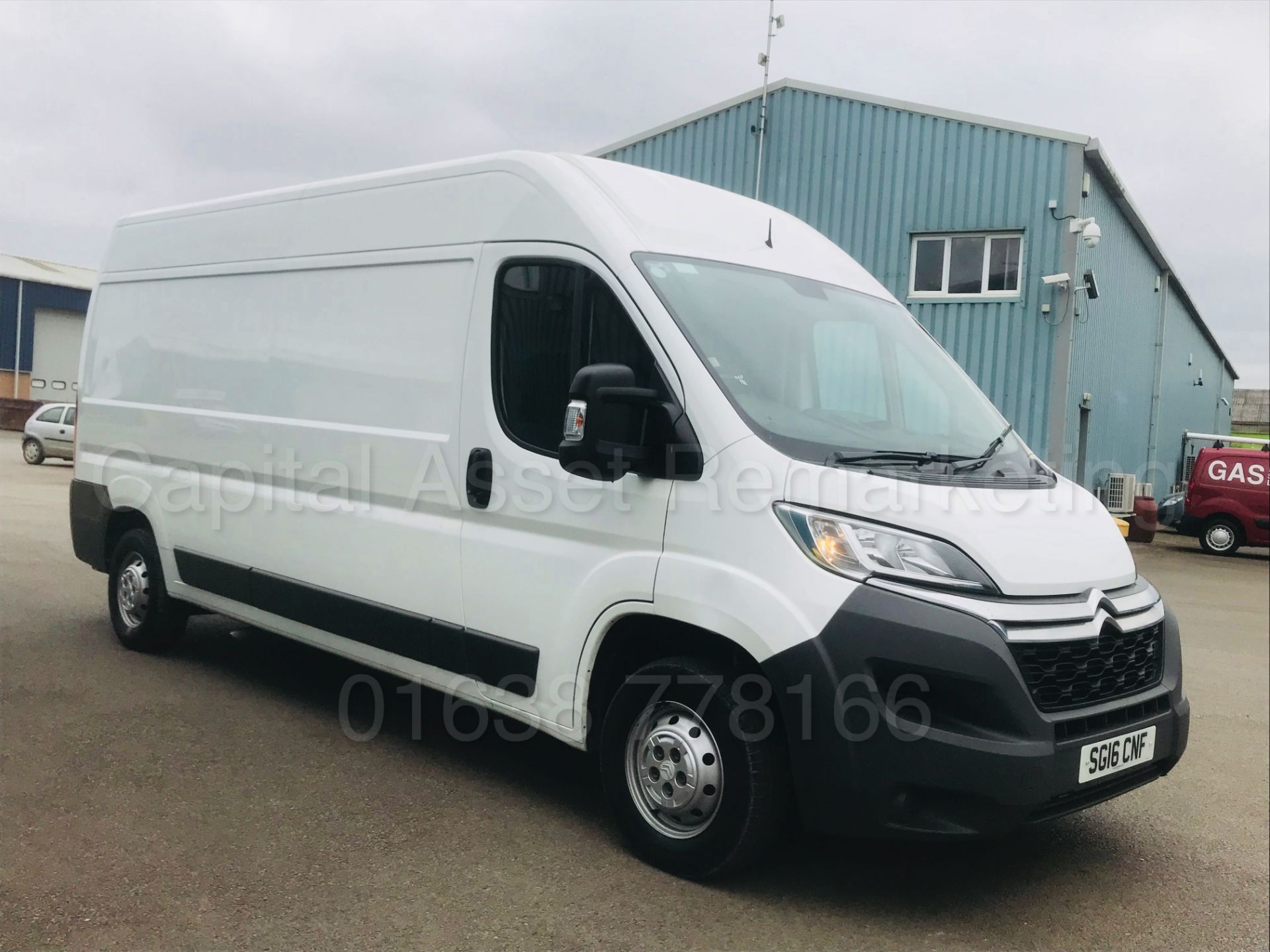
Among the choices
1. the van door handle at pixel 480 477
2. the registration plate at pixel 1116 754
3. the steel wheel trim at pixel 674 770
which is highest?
the van door handle at pixel 480 477

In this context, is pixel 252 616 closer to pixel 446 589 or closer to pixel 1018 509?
pixel 446 589

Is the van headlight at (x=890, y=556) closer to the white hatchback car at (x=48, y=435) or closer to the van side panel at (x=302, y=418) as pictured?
the van side panel at (x=302, y=418)

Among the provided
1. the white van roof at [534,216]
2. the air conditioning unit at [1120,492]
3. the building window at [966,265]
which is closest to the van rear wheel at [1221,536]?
the air conditioning unit at [1120,492]

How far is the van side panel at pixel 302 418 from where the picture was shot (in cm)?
466

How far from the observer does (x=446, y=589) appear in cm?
455

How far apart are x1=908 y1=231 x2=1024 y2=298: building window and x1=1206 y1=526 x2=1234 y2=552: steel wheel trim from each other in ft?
19.6

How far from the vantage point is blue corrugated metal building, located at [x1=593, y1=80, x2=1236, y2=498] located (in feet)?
55.3

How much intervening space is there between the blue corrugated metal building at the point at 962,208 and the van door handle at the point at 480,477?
13.9 m

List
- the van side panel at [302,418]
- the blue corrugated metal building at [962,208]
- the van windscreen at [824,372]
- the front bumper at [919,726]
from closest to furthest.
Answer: the front bumper at [919,726], the van windscreen at [824,372], the van side panel at [302,418], the blue corrugated metal building at [962,208]

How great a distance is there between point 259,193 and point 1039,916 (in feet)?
15.9

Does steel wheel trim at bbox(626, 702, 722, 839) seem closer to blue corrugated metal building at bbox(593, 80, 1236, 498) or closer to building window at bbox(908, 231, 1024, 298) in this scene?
blue corrugated metal building at bbox(593, 80, 1236, 498)

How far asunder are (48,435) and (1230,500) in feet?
72.8

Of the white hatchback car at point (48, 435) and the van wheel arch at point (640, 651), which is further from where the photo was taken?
the white hatchback car at point (48, 435)

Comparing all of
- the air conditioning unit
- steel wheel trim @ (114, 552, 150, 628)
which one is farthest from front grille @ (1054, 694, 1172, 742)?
the air conditioning unit
